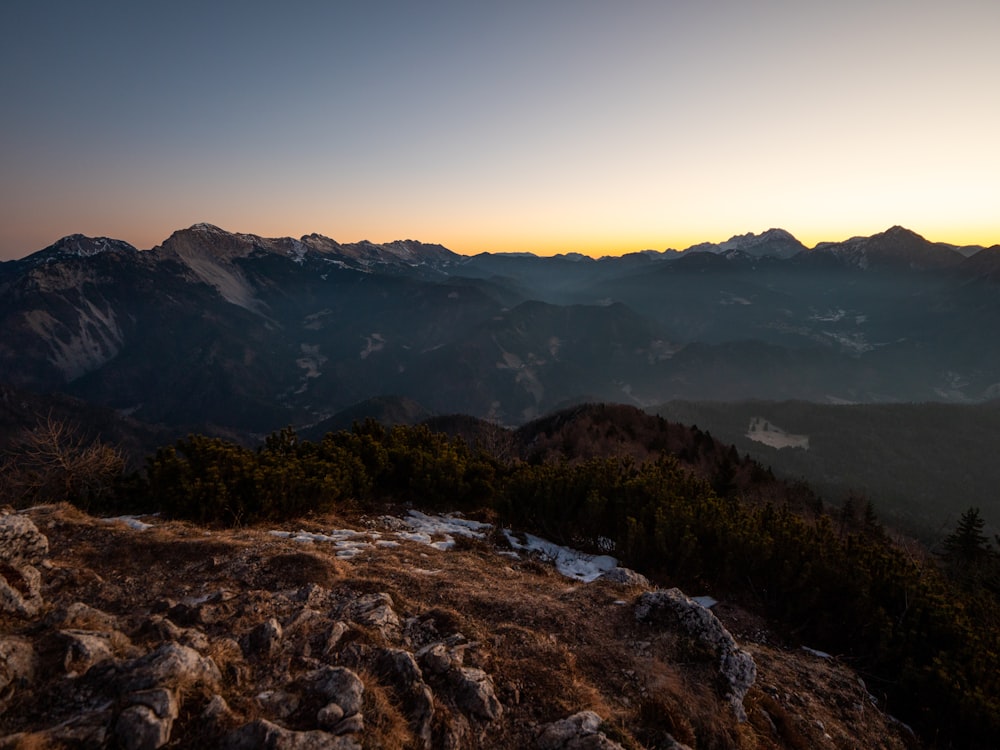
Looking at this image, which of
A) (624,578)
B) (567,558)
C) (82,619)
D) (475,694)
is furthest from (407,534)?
(475,694)

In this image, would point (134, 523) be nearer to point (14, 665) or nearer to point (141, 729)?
point (14, 665)

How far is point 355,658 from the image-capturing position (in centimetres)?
715

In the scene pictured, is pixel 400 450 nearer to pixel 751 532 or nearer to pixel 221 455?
pixel 221 455

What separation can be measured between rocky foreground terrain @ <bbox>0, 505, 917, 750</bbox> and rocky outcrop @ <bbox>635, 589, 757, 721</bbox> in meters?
0.03

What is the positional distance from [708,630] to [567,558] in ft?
27.0

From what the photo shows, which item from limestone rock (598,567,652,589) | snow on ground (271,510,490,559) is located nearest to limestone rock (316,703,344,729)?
snow on ground (271,510,490,559)

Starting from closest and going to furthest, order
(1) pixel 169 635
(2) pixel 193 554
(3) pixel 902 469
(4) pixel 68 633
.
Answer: (4) pixel 68 633 → (1) pixel 169 635 → (2) pixel 193 554 → (3) pixel 902 469

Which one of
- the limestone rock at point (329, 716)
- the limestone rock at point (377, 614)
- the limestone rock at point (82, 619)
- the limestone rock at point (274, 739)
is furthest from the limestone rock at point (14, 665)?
the limestone rock at point (377, 614)

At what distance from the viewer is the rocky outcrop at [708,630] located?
8195mm

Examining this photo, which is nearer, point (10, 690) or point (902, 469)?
point (10, 690)

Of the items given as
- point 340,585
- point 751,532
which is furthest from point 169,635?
point 751,532

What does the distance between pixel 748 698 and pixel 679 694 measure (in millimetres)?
1725

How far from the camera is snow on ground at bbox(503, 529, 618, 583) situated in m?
15.2

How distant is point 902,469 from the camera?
628ft
